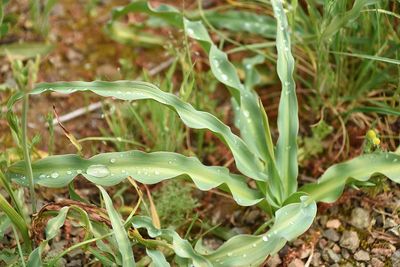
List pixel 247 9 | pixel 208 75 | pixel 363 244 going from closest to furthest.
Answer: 1. pixel 363 244
2. pixel 208 75
3. pixel 247 9

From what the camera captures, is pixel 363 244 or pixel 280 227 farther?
pixel 363 244

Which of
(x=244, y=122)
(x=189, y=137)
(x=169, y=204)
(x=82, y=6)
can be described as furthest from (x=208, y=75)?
(x=82, y=6)

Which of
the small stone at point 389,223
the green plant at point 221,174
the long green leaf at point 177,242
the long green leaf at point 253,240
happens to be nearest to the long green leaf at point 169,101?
the green plant at point 221,174

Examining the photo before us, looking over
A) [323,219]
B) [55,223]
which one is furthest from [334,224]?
[55,223]

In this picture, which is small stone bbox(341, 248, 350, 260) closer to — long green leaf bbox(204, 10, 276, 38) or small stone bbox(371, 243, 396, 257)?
small stone bbox(371, 243, 396, 257)

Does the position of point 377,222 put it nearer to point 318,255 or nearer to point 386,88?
point 318,255

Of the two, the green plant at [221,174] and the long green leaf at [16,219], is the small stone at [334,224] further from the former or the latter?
the long green leaf at [16,219]
